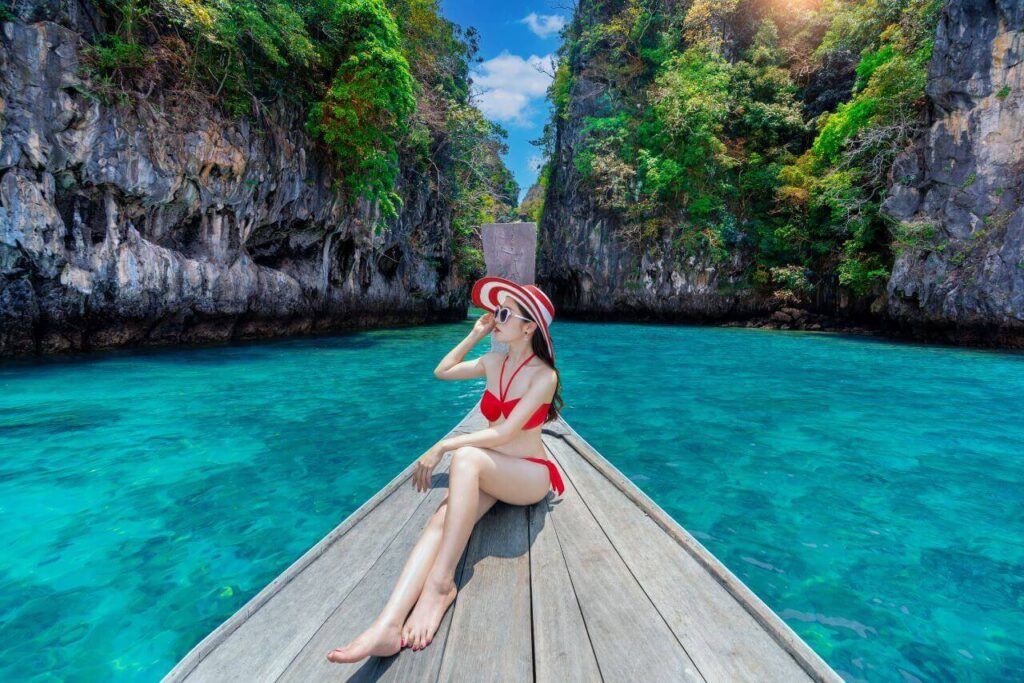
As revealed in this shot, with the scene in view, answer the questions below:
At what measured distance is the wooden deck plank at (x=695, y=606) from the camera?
4.20 ft

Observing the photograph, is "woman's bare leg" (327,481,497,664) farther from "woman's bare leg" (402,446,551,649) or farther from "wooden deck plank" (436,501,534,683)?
"wooden deck plank" (436,501,534,683)

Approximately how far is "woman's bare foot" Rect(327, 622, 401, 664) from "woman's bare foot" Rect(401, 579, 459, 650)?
0.05 metres

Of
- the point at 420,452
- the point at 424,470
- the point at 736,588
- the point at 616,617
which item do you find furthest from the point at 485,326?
the point at 420,452

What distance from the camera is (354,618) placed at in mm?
1513

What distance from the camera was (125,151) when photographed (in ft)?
30.6

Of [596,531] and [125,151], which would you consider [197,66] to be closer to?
[125,151]

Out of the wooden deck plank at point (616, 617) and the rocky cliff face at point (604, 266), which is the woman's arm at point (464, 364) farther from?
the rocky cliff face at point (604, 266)

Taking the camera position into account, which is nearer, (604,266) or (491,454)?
(491,454)

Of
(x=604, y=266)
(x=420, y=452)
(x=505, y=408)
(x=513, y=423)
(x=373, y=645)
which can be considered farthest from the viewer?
(x=604, y=266)

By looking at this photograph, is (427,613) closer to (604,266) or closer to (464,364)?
(464,364)

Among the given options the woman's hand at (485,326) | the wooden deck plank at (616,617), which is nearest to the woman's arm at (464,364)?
the woman's hand at (485,326)

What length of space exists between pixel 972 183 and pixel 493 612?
1711 centimetres

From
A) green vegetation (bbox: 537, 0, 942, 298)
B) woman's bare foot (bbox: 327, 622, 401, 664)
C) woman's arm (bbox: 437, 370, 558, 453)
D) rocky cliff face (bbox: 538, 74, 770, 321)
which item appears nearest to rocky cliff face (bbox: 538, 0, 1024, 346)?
green vegetation (bbox: 537, 0, 942, 298)

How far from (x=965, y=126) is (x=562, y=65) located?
73.1ft
